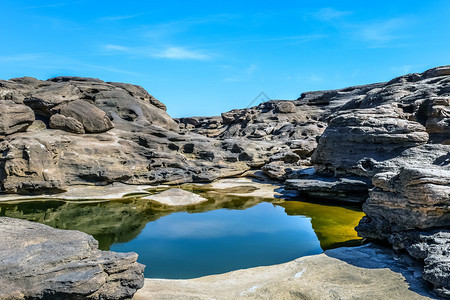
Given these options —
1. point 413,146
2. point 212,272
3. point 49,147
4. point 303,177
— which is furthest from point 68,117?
point 413,146

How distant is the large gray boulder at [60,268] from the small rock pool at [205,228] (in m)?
2.35

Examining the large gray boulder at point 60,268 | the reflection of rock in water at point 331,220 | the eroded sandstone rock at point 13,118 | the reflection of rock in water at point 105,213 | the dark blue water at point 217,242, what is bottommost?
the reflection of rock in water at point 331,220

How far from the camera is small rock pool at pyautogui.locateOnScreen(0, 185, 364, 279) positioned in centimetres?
978

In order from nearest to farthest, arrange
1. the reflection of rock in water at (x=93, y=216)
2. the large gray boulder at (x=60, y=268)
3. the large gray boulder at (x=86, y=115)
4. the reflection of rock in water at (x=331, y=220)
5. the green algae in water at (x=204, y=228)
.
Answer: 1. the large gray boulder at (x=60, y=268)
2. the green algae in water at (x=204, y=228)
3. the reflection of rock in water at (x=331, y=220)
4. the reflection of rock in water at (x=93, y=216)
5. the large gray boulder at (x=86, y=115)

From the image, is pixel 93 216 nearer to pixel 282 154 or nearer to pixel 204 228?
pixel 204 228

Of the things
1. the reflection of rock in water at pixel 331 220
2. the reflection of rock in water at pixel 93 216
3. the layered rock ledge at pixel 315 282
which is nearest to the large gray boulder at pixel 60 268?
the layered rock ledge at pixel 315 282

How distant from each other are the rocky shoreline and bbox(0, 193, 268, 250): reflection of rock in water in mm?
2779

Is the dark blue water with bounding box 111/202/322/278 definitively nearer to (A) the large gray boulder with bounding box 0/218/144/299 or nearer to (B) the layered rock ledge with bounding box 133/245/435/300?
(B) the layered rock ledge with bounding box 133/245/435/300

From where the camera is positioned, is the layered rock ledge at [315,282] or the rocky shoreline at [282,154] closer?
the layered rock ledge at [315,282]

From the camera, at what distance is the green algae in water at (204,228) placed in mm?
9773

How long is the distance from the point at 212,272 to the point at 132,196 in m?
11.8

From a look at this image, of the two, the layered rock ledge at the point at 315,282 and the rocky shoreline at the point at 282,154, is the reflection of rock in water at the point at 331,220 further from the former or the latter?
the layered rock ledge at the point at 315,282

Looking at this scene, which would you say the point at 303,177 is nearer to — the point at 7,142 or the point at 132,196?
the point at 132,196

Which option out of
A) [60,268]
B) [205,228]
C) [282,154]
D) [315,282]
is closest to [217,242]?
[205,228]
